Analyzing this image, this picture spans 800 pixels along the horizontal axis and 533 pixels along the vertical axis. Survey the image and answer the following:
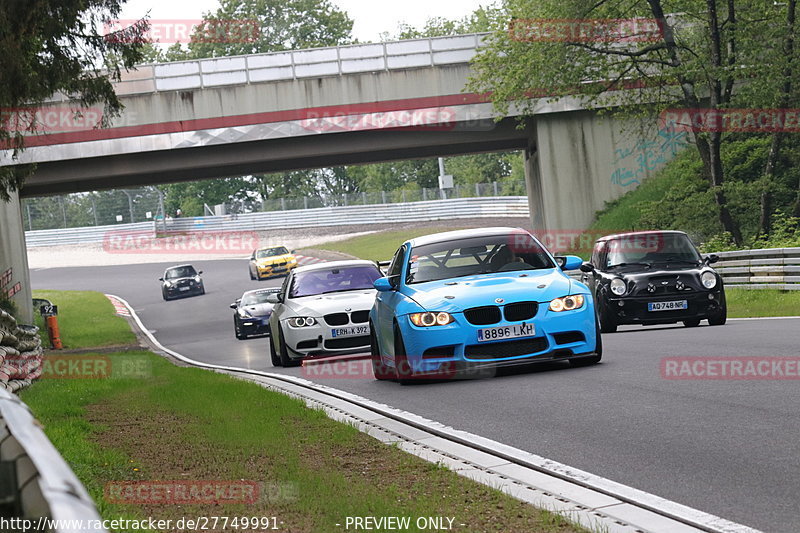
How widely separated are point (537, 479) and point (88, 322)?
1547 inches

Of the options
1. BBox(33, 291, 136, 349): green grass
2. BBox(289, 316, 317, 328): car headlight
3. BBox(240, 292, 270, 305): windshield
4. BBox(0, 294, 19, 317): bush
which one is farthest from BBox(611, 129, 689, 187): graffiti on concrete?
BBox(289, 316, 317, 328): car headlight

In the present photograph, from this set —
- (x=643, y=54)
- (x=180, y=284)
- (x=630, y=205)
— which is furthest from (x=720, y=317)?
(x=180, y=284)

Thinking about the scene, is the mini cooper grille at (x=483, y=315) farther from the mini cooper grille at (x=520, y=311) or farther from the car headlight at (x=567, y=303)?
the car headlight at (x=567, y=303)

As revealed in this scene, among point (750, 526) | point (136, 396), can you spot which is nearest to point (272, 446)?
point (750, 526)

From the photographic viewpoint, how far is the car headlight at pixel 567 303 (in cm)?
1144

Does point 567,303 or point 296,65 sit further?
point 296,65

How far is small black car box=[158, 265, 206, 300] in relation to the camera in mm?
53844

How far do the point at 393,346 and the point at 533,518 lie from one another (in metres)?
6.72

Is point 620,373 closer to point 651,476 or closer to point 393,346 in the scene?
point 393,346

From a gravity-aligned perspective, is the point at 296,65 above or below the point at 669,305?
above

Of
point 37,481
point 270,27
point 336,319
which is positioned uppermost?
point 270,27

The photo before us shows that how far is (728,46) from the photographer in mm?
31094

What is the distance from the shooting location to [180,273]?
5488 cm

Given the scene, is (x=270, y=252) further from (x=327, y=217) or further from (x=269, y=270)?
(x=327, y=217)
